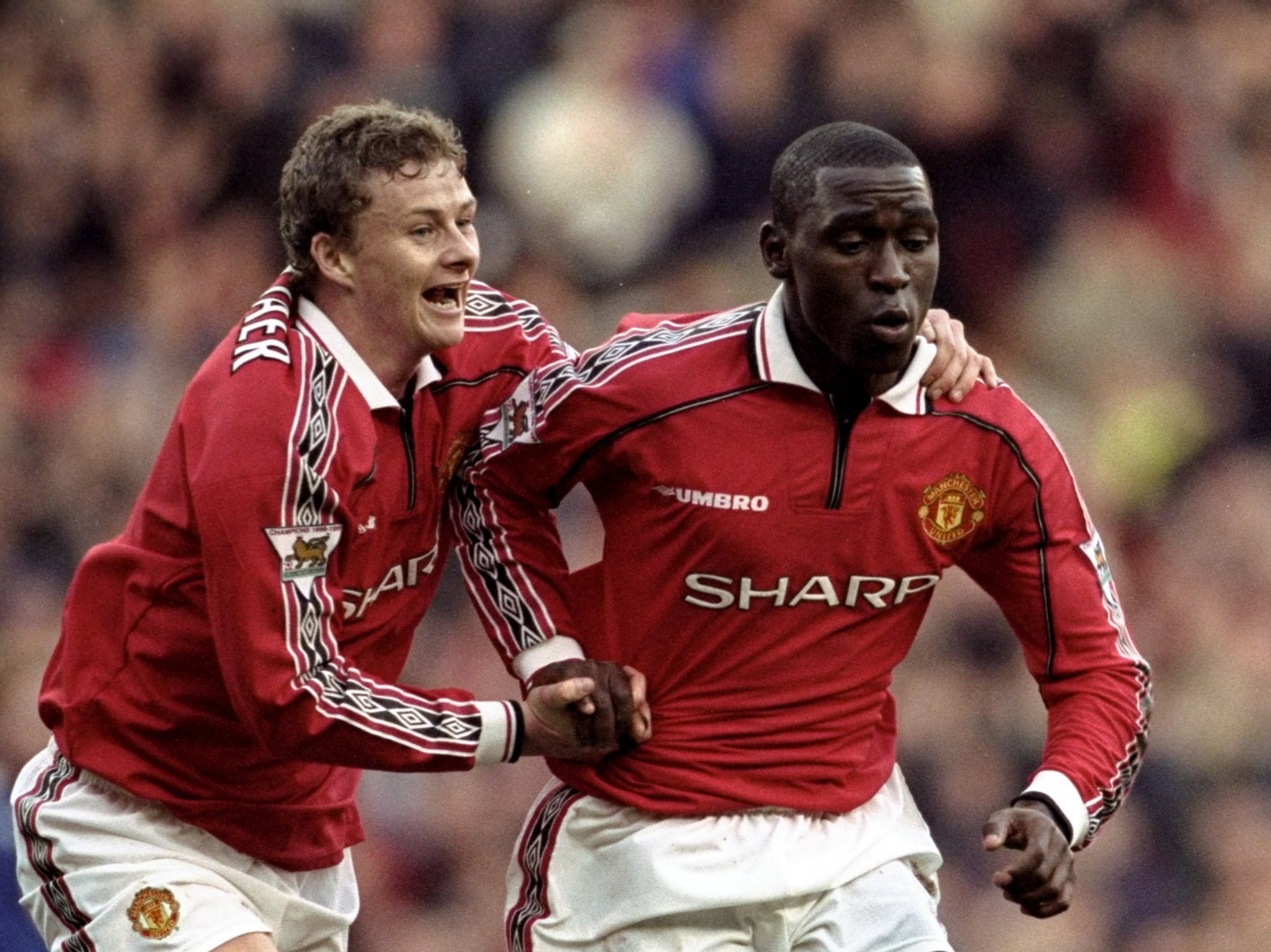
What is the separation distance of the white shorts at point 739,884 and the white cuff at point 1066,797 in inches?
10.4

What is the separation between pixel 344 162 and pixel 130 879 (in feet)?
4.09

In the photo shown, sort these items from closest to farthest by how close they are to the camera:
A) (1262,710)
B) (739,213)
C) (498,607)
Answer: (498,607) < (1262,710) < (739,213)

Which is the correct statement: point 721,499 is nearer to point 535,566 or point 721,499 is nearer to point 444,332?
point 535,566

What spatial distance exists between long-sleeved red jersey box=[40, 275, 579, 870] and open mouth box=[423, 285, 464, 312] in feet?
0.44

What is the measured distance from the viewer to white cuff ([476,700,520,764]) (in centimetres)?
339

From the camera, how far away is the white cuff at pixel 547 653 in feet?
11.5

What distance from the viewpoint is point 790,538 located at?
3.34 metres

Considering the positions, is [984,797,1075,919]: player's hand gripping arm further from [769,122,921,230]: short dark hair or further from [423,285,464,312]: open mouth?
[423,285,464,312]: open mouth

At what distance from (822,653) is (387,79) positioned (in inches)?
154

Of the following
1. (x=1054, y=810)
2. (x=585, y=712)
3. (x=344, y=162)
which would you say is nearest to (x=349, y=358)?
(x=344, y=162)

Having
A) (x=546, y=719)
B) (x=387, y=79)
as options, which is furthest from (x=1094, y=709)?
(x=387, y=79)

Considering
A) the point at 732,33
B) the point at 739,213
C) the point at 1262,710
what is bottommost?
the point at 1262,710

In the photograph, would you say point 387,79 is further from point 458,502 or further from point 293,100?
point 458,502

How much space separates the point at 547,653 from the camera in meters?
3.50
